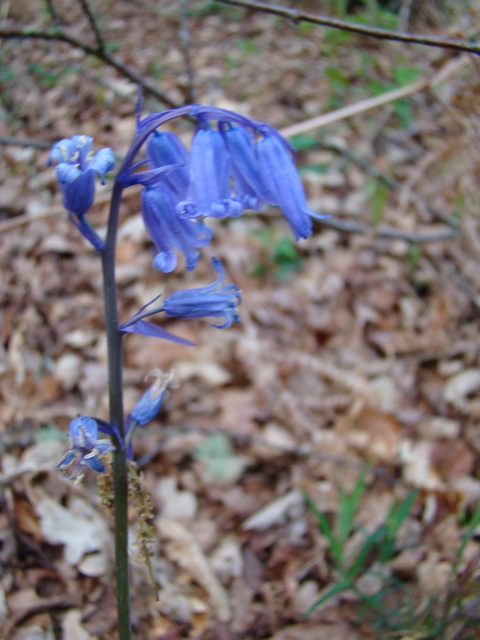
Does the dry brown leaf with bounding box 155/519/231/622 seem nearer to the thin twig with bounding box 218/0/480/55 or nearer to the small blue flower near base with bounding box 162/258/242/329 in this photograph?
the small blue flower near base with bounding box 162/258/242/329

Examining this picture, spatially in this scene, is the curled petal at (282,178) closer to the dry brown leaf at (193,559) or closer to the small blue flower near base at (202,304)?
the small blue flower near base at (202,304)

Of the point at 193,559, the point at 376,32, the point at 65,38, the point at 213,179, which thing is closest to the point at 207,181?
the point at 213,179

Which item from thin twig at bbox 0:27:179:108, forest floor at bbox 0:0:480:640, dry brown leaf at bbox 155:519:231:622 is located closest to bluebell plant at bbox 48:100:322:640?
forest floor at bbox 0:0:480:640

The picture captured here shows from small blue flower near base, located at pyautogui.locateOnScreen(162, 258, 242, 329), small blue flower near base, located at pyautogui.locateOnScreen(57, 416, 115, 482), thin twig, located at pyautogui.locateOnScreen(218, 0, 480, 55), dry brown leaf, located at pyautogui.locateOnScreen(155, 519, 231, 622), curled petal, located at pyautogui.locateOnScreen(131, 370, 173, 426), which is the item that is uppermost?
thin twig, located at pyautogui.locateOnScreen(218, 0, 480, 55)

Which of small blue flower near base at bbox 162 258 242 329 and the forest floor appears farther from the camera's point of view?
the forest floor

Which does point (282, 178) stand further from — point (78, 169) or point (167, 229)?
point (78, 169)

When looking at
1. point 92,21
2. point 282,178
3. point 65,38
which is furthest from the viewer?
point 65,38

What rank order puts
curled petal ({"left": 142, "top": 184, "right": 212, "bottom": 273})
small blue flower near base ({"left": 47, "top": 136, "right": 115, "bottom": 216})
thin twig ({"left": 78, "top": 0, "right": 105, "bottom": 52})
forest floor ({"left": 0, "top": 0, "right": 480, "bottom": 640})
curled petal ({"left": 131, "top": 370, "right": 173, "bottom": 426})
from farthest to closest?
thin twig ({"left": 78, "top": 0, "right": 105, "bottom": 52}) → forest floor ({"left": 0, "top": 0, "right": 480, "bottom": 640}) → curled petal ({"left": 131, "top": 370, "right": 173, "bottom": 426}) → curled petal ({"left": 142, "top": 184, "right": 212, "bottom": 273}) → small blue flower near base ({"left": 47, "top": 136, "right": 115, "bottom": 216})

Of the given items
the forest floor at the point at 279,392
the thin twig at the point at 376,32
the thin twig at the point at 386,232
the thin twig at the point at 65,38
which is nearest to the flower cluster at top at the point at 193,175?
the thin twig at the point at 376,32
